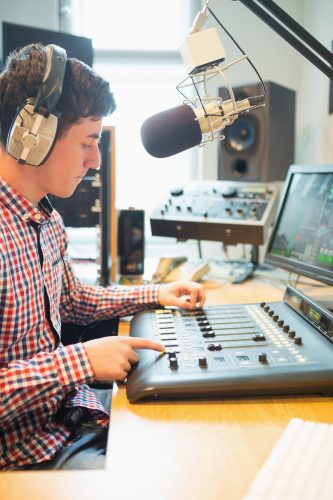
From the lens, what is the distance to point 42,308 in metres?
1.01

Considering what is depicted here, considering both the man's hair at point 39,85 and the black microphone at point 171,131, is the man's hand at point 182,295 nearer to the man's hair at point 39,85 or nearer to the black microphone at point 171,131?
the black microphone at point 171,131

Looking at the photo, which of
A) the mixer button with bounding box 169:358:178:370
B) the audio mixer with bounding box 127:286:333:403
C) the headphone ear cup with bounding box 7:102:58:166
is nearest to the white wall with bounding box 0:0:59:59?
the headphone ear cup with bounding box 7:102:58:166

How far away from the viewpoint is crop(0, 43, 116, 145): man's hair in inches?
36.8

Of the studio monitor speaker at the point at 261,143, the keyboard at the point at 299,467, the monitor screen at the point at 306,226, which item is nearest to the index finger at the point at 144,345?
the keyboard at the point at 299,467

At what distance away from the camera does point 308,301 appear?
41.3 inches

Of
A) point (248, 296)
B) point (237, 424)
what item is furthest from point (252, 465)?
point (248, 296)

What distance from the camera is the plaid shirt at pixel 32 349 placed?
0.81m

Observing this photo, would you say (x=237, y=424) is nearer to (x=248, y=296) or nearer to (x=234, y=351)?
(x=234, y=351)

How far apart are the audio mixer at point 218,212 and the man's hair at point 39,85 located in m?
0.75

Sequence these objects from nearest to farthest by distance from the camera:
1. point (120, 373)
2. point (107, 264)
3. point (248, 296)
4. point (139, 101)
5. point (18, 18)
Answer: point (120, 373)
point (248, 296)
point (107, 264)
point (18, 18)
point (139, 101)

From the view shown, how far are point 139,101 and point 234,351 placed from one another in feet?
7.69

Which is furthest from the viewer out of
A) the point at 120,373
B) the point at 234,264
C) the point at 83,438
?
the point at 234,264

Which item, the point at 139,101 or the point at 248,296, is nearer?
the point at 248,296

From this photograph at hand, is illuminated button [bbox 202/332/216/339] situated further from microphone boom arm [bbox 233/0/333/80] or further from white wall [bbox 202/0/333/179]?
white wall [bbox 202/0/333/179]
